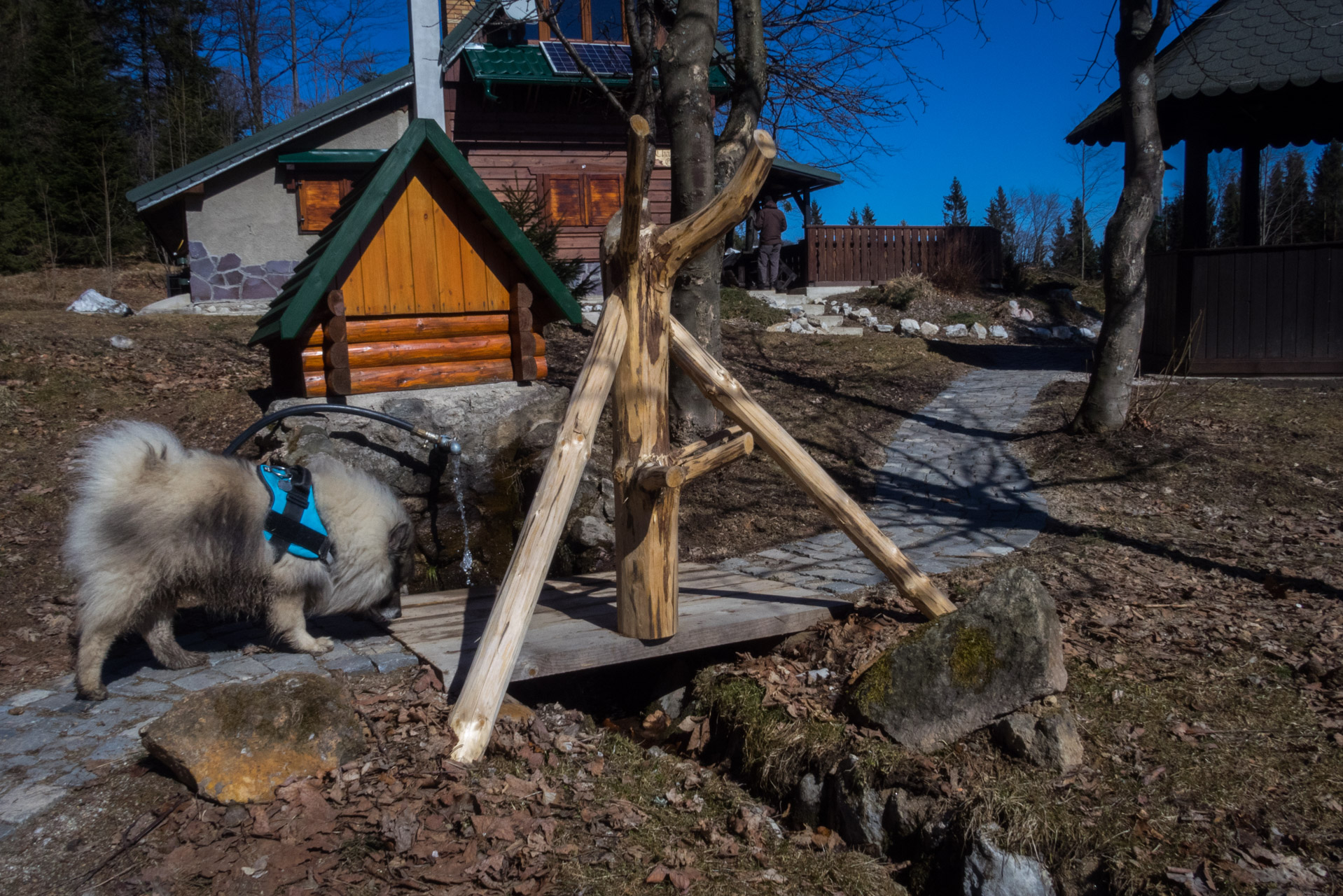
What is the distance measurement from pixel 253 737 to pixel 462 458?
3.17 meters

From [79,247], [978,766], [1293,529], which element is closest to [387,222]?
[978,766]

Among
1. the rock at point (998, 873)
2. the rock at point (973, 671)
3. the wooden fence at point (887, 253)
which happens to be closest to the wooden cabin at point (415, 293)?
the rock at point (973, 671)

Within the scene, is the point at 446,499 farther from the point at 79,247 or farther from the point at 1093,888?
the point at 79,247

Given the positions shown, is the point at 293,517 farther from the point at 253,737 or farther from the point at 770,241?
the point at 770,241

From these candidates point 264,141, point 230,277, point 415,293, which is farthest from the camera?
point 230,277

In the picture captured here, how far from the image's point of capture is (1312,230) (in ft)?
104

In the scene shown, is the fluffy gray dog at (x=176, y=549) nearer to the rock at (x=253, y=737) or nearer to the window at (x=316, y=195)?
the rock at (x=253, y=737)

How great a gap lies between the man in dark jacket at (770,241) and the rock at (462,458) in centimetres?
1443

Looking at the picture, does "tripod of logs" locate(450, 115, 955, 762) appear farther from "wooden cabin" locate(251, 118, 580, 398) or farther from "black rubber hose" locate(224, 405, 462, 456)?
"wooden cabin" locate(251, 118, 580, 398)

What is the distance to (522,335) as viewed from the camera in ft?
22.1

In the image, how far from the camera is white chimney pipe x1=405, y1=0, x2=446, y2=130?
1582 cm

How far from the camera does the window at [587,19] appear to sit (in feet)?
59.6

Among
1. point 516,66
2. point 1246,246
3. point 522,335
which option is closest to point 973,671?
point 522,335

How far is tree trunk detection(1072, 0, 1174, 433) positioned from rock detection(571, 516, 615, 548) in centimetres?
533
